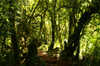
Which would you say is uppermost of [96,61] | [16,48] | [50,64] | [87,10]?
[87,10]

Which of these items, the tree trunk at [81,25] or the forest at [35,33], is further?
the tree trunk at [81,25]

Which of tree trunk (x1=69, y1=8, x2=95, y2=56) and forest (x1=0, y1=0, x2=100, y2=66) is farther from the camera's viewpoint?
tree trunk (x1=69, y1=8, x2=95, y2=56)

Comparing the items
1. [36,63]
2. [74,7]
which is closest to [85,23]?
[74,7]

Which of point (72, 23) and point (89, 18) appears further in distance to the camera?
point (72, 23)

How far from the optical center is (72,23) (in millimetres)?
6785

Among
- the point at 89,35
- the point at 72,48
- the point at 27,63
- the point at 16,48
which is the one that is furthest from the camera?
the point at 72,48

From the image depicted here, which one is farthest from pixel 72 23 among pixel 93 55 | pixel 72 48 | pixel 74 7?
pixel 93 55

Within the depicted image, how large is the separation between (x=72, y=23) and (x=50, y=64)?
2850mm

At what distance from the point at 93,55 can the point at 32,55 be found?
277 cm

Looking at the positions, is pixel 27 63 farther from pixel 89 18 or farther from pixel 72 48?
pixel 89 18

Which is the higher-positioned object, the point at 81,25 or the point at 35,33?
the point at 81,25

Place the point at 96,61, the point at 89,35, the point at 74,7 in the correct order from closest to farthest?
the point at 96,61, the point at 89,35, the point at 74,7

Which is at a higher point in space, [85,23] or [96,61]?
[85,23]

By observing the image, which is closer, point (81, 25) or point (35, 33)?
point (35, 33)
